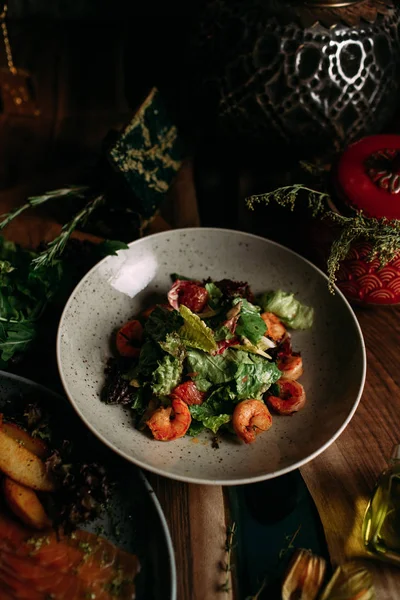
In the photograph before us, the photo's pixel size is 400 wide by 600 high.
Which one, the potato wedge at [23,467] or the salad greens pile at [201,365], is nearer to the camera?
the potato wedge at [23,467]

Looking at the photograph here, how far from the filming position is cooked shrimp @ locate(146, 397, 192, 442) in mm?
1568

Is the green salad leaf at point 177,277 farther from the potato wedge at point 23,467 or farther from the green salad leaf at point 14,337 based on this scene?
the potato wedge at point 23,467

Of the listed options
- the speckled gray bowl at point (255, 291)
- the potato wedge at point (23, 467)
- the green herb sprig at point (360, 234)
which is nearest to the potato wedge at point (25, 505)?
the potato wedge at point (23, 467)

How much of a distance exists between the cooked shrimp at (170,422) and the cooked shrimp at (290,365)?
14.0 inches

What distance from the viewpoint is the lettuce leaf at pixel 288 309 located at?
192cm

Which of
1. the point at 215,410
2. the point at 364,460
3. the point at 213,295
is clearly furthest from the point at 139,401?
the point at 364,460

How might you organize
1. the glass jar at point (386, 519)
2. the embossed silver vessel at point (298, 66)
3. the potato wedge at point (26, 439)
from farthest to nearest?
the embossed silver vessel at point (298, 66)
the potato wedge at point (26, 439)
the glass jar at point (386, 519)

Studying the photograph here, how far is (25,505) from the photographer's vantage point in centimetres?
146

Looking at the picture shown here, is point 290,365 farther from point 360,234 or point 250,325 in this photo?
point 360,234

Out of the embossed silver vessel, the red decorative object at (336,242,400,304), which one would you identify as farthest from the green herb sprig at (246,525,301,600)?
the embossed silver vessel

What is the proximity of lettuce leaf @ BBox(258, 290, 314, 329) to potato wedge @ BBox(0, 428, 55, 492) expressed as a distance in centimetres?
85

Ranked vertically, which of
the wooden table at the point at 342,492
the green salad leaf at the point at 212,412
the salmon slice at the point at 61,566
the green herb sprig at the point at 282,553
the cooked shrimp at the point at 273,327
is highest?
the cooked shrimp at the point at 273,327

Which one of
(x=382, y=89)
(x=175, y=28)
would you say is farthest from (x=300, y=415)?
(x=175, y=28)

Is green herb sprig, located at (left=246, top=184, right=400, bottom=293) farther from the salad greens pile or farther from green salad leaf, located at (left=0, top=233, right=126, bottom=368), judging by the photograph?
green salad leaf, located at (left=0, top=233, right=126, bottom=368)
